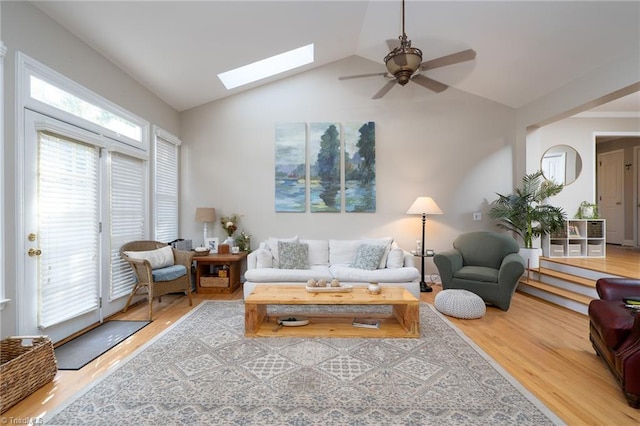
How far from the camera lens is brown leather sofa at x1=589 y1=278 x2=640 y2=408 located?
188cm

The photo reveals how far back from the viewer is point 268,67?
4934 millimetres

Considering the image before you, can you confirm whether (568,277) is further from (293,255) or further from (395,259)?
(293,255)

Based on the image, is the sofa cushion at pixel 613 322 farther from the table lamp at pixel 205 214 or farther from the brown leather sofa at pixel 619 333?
the table lamp at pixel 205 214

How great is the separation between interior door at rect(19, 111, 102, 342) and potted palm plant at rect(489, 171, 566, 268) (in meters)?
5.75

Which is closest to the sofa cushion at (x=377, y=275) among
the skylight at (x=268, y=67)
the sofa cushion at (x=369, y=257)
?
the sofa cushion at (x=369, y=257)

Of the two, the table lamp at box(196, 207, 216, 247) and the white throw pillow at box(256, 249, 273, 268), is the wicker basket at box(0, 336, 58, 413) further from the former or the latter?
the table lamp at box(196, 207, 216, 247)

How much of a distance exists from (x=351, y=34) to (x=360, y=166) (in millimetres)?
2044

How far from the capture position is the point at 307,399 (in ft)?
6.34

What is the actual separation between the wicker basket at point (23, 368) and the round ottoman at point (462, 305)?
3.76 metres

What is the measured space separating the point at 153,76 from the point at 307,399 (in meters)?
4.35

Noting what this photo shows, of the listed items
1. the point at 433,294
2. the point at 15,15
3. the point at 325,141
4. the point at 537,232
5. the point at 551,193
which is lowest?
the point at 433,294

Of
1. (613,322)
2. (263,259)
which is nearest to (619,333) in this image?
(613,322)

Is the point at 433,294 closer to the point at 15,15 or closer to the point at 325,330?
the point at 325,330

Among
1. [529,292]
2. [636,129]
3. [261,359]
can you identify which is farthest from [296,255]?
[636,129]
